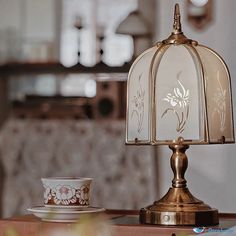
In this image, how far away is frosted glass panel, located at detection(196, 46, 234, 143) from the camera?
5.19 feet

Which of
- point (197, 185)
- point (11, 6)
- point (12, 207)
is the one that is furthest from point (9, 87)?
point (197, 185)

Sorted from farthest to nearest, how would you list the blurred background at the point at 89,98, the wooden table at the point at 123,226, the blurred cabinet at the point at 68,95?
the blurred cabinet at the point at 68,95 → the blurred background at the point at 89,98 → the wooden table at the point at 123,226

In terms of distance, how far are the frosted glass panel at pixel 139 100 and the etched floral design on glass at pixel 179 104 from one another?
5 cm

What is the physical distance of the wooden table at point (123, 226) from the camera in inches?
59.1

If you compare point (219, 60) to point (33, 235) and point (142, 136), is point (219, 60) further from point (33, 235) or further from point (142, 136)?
point (33, 235)

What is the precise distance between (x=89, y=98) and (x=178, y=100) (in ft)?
9.63

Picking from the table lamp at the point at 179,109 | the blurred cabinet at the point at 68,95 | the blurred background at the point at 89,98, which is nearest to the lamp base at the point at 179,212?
the table lamp at the point at 179,109

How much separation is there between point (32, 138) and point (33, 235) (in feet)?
8.99

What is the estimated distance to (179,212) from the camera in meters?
1.57

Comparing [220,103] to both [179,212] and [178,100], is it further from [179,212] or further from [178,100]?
[179,212]

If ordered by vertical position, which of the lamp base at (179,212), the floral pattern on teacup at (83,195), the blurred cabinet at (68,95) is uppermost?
the blurred cabinet at (68,95)

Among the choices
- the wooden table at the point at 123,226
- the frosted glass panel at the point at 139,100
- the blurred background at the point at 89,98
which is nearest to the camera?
the wooden table at the point at 123,226

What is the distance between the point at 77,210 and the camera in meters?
1.61

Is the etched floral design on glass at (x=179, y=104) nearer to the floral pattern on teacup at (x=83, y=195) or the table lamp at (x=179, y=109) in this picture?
the table lamp at (x=179, y=109)
